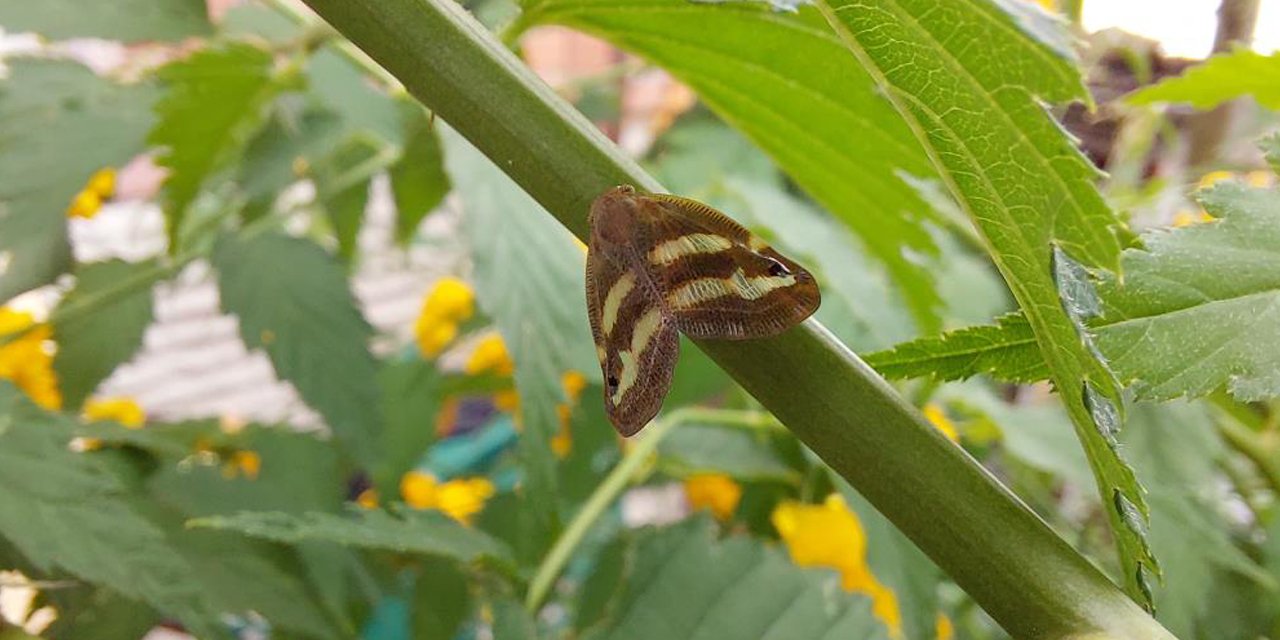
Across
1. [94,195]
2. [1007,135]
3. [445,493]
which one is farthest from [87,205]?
[1007,135]

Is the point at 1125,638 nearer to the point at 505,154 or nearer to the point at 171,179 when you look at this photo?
the point at 505,154

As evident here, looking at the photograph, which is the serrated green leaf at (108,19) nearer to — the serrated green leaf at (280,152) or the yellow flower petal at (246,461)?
the serrated green leaf at (280,152)

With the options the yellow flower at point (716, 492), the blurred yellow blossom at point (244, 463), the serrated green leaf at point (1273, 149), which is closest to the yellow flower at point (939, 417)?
the yellow flower at point (716, 492)

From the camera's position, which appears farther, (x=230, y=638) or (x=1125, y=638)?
(x=230, y=638)

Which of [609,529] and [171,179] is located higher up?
[171,179]

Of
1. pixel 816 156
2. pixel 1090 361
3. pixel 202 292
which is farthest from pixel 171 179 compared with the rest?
pixel 202 292
